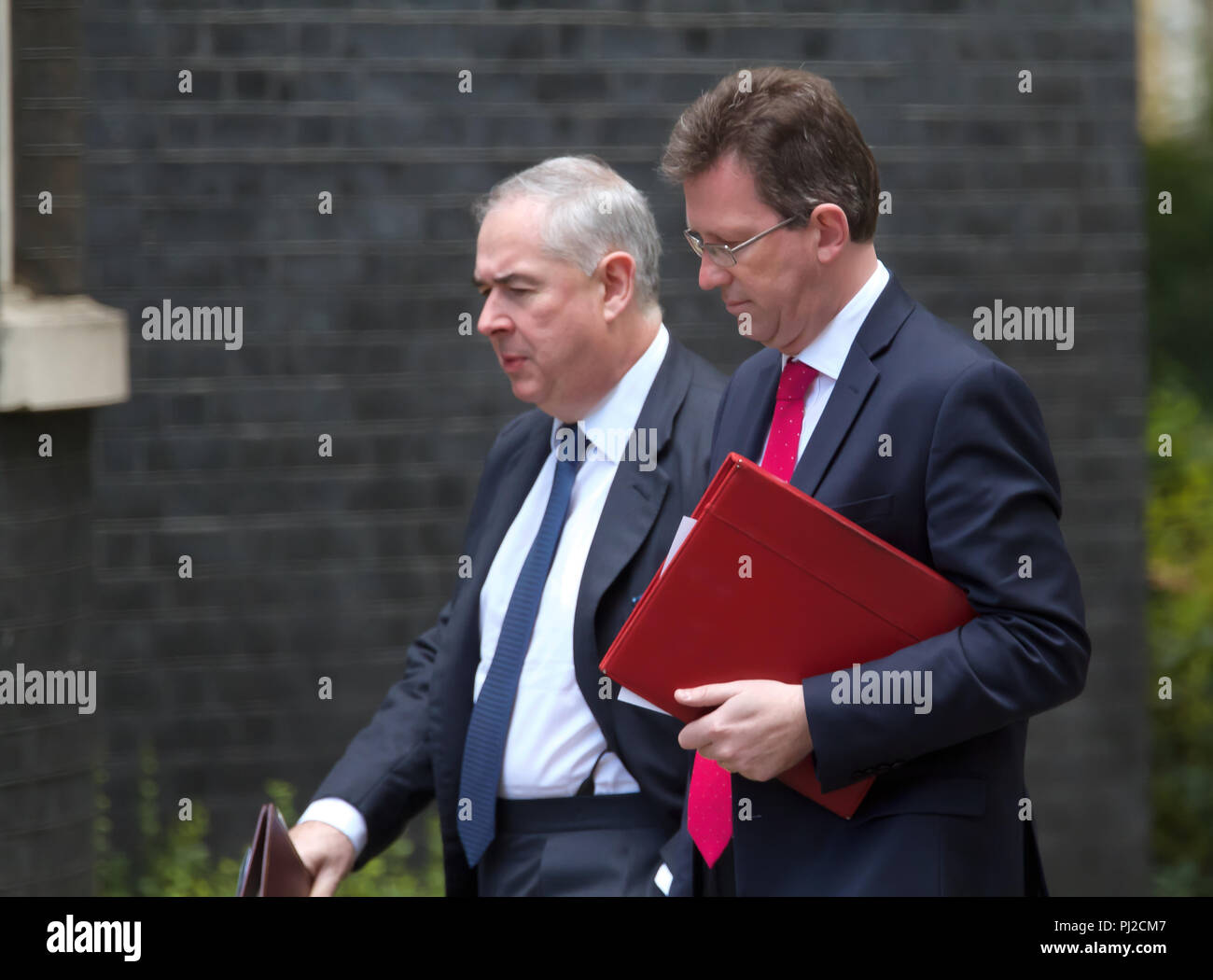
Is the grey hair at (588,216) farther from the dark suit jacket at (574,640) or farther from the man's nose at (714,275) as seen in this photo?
the man's nose at (714,275)

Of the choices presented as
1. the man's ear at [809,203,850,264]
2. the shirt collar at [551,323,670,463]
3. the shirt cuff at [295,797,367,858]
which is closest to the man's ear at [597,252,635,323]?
the shirt collar at [551,323,670,463]

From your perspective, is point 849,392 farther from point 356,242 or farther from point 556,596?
point 356,242

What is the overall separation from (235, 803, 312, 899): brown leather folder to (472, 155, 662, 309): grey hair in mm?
1246

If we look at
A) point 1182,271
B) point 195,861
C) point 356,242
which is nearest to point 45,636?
point 195,861

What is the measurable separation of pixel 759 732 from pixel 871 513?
38 cm

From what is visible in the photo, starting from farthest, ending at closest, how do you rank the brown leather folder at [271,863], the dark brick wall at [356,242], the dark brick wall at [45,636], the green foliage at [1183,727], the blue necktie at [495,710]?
1. the green foliage at [1183,727]
2. the dark brick wall at [356,242]
3. the dark brick wall at [45,636]
4. the blue necktie at [495,710]
5. the brown leather folder at [271,863]

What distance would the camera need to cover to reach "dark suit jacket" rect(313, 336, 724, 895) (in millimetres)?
2764

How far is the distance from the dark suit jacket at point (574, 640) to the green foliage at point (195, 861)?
180 centimetres

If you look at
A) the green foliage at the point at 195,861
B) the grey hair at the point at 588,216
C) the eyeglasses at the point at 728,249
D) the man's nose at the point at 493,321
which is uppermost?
the grey hair at the point at 588,216

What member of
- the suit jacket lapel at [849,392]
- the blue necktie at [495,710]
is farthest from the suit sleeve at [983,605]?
the blue necktie at [495,710]

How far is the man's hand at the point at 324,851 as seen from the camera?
2900mm
